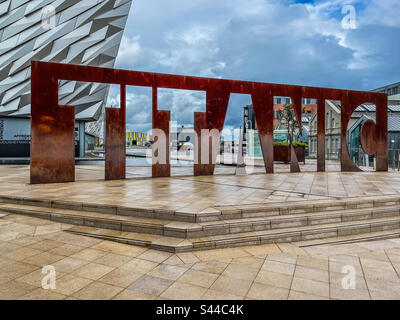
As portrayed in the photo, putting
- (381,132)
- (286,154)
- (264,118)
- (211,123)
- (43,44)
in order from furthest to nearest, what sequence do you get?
(43,44) → (286,154) → (381,132) → (264,118) → (211,123)

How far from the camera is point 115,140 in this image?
10.8 metres

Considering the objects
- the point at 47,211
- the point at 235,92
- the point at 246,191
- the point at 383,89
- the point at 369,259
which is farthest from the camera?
the point at 383,89

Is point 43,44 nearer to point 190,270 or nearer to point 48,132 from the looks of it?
point 48,132

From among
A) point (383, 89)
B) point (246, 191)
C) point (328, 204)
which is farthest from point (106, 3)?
point (383, 89)

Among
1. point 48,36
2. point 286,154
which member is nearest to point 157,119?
point 286,154

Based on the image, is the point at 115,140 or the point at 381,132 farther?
the point at 381,132

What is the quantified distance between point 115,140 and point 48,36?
2005cm

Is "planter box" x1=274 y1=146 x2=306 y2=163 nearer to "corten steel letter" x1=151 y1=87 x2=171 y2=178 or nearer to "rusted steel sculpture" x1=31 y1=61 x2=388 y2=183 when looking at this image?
"rusted steel sculpture" x1=31 y1=61 x2=388 y2=183

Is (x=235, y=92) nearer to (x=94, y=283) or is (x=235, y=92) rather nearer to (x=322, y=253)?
(x=322, y=253)

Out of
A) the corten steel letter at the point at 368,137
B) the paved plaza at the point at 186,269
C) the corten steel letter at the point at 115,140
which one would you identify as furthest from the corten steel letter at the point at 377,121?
the corten steel letter at the point at 115,140

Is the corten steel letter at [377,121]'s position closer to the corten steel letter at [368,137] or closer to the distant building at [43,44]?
the corten steel letter at [368,137]

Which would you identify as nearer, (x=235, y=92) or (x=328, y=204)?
(x=328, y=204)

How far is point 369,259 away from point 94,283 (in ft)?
13.6
